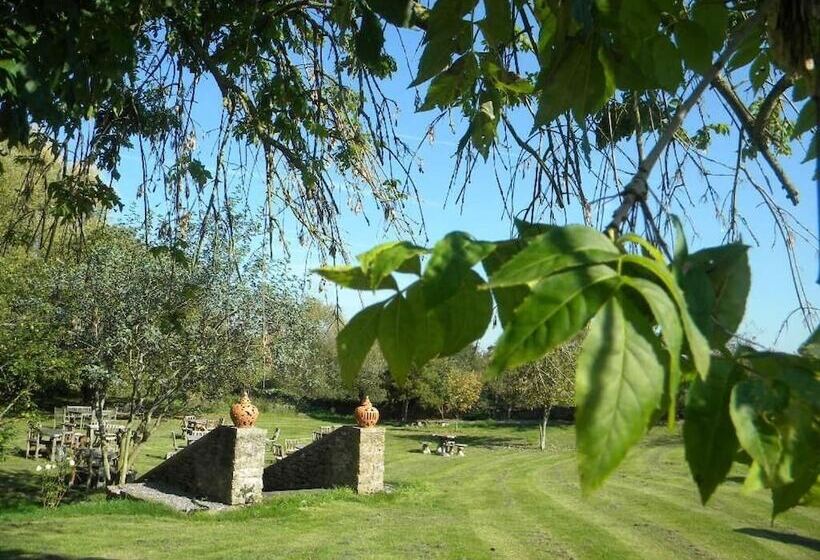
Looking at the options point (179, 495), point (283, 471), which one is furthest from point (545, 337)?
point (283, 471)

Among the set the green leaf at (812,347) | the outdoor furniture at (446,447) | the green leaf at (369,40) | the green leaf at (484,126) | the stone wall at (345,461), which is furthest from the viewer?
the outdoor furniture at (446,447)

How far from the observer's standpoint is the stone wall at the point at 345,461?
12.3 metres

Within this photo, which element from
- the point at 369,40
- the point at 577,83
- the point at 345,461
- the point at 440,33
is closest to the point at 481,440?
the point at 345,461

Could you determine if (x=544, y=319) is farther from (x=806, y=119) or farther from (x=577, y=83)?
(x=806, y=119)

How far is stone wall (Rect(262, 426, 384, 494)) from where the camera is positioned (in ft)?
40.3

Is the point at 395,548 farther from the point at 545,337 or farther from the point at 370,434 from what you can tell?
the point at 545,337

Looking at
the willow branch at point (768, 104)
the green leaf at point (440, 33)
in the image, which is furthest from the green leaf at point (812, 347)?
the green leaf at point (440, 33)

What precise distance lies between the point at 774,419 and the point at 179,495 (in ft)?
42.5

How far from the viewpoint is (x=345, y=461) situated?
12500 millimetres

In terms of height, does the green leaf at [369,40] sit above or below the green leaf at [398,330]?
above

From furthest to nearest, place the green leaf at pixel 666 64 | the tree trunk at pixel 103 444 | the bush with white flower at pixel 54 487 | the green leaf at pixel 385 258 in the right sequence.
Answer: the tree trunk at pixel 103 444 < the bush with white flower at pixel 54 487 < the green leaf at pixel 666 64 < the green leaf at pixel 385 258

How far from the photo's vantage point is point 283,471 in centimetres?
1401

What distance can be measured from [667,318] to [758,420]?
16 centimetres

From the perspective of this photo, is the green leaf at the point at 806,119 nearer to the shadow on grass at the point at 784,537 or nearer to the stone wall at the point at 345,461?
Answer: the shadow on grass at the point at 784,537
